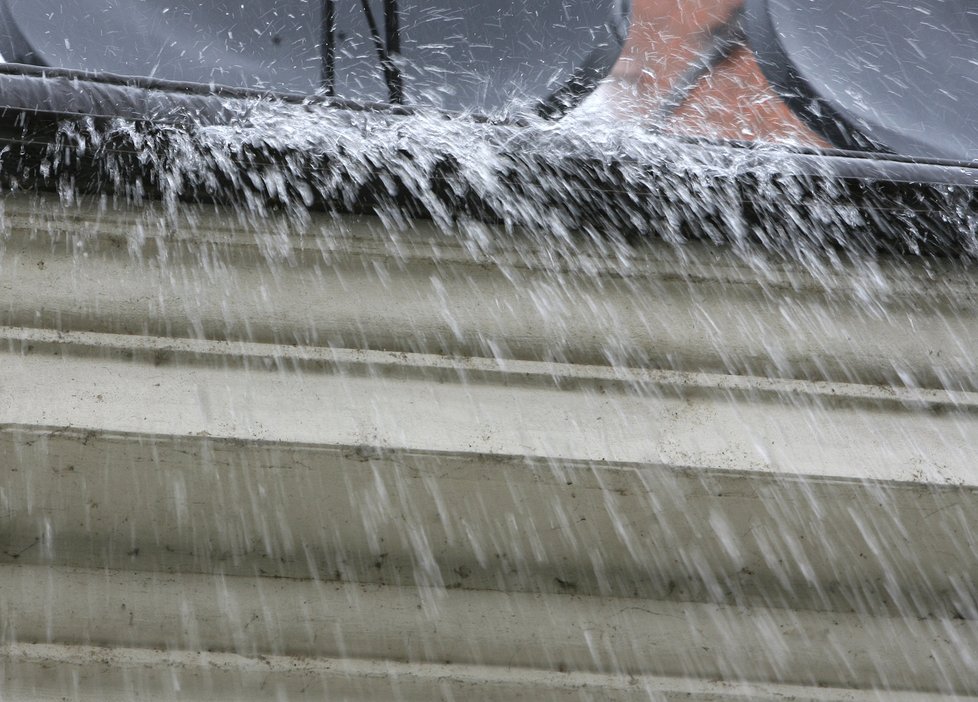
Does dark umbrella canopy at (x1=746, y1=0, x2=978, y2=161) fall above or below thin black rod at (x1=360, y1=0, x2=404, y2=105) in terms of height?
above

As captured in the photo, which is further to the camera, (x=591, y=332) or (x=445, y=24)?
(x=445, y=24)

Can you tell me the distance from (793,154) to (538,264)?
483 millimetres

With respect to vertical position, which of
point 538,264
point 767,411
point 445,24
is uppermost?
point 445,24

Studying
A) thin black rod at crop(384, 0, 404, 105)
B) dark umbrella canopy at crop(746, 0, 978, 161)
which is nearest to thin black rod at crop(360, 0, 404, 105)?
thin black rod at crop(384, 0, 404, 105)

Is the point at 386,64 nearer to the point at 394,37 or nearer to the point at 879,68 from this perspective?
the point at 394,37

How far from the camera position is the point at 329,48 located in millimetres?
1740

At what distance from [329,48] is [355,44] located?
0.05m

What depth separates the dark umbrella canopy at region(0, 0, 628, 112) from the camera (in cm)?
169

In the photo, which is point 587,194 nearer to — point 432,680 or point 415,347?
point 415,347

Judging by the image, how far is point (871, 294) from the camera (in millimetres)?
1584

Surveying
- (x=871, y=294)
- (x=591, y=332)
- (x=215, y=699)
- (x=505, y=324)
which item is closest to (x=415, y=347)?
(x=505, y=324)

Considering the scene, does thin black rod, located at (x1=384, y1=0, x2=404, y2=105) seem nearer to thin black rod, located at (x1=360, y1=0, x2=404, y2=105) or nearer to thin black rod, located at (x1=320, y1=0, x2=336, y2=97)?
thin black rod, located at (x1=360, y1=0, x2=404, y2=105)

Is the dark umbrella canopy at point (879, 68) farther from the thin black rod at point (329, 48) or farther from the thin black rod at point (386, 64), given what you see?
the thin black rod at point (329, 48)

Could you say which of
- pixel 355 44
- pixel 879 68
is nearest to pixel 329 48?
pixel 355 44
